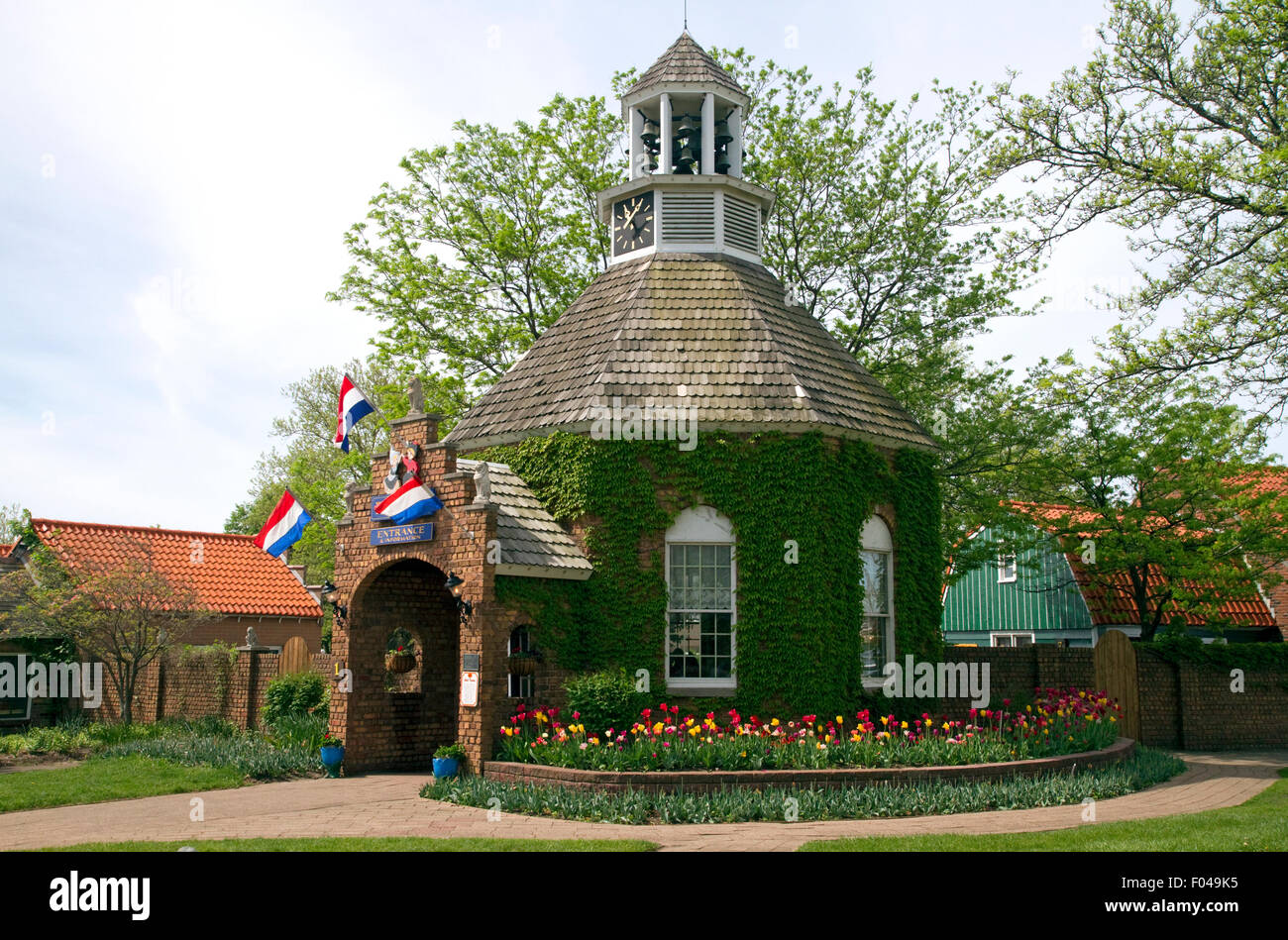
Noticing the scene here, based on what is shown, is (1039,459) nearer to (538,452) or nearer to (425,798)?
(538,452)

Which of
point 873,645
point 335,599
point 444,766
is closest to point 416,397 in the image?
point 335,599

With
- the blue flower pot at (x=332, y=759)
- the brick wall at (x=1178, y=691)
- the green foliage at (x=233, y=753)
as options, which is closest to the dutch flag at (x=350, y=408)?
the blue flower pot at (x=332, y=759)

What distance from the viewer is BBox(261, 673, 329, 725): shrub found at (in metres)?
19.8

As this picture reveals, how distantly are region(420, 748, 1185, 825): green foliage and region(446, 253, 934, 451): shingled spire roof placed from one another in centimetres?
601

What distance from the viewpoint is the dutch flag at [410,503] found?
15.4 meters

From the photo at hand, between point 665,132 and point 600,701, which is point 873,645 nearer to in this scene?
point 600,701

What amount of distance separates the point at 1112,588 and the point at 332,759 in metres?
22.0

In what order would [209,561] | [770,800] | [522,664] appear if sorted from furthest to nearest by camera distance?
[209,561]
[522,664]
[770,800]

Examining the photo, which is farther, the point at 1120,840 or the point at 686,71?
the point at 686,71

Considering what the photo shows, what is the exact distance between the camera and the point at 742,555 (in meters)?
16.5

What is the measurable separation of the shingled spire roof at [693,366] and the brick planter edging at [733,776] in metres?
5.66

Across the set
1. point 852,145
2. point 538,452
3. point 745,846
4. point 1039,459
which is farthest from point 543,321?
point 745,846

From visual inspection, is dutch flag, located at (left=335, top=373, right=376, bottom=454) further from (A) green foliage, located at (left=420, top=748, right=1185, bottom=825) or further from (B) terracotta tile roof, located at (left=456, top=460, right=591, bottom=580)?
(A) green foliage, located at (left=420, top=748, right=1185, bottom=825)

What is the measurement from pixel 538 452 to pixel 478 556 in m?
3.11
